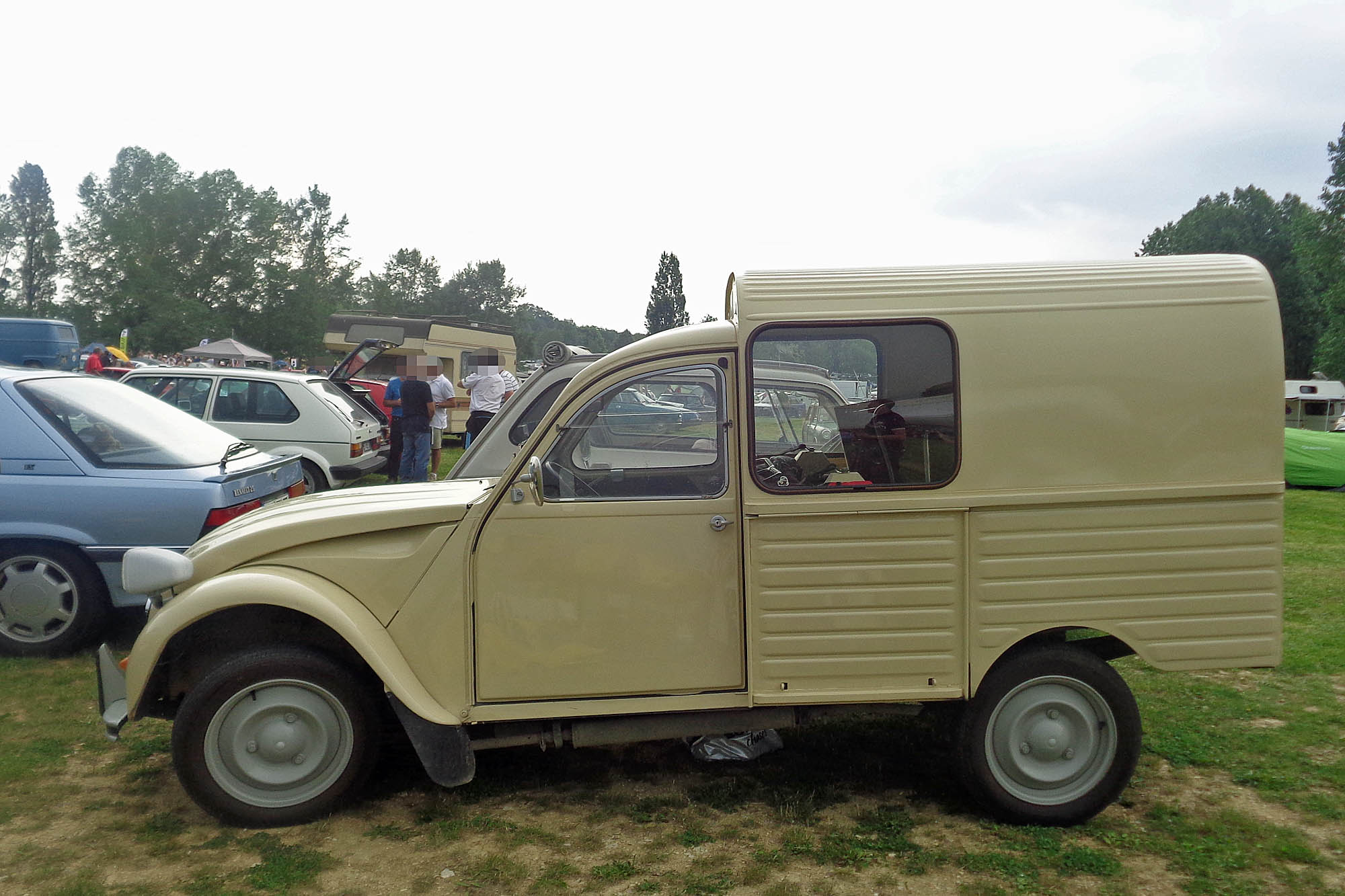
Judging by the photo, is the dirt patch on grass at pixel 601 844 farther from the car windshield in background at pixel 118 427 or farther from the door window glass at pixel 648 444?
the car windshield in background at pixel 118 427

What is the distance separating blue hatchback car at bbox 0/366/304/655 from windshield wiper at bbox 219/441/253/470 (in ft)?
0.74

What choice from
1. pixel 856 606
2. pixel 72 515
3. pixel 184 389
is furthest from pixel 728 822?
pixel 184 389

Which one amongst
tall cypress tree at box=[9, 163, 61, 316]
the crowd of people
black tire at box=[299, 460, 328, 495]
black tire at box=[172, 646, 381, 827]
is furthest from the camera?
tall cypress tree at box=[9, 163, 61, 316]

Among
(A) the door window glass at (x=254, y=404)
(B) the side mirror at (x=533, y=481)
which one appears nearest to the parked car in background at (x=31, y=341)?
(A) the door window glass at (x=254, y=404)

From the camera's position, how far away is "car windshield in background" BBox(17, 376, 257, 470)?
6.21 meters

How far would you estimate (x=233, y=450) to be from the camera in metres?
6.91

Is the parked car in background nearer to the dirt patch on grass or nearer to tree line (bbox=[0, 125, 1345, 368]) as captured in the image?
the dirt patch on grass

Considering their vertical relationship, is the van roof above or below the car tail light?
above

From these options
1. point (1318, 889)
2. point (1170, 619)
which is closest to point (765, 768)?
point (1170, 619)

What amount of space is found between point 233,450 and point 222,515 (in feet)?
3.20

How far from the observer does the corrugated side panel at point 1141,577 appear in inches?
152

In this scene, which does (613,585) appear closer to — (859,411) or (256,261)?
(859,411)

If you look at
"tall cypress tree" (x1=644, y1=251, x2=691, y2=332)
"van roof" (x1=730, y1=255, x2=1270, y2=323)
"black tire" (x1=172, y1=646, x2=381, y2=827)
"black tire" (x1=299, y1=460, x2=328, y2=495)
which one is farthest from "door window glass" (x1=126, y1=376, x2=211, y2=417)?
"tall cypress tree" (x1=644, y1=251, x2=691, y2=332)

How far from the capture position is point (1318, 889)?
137 inches
